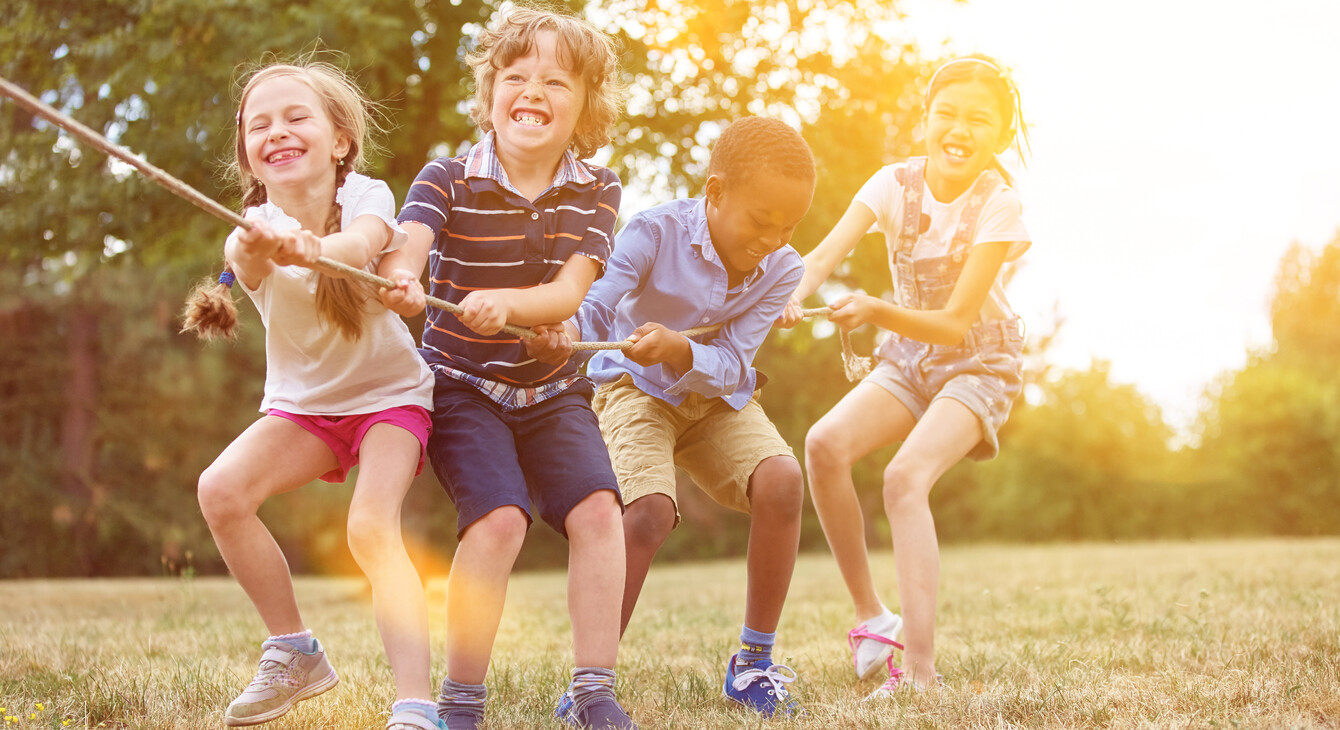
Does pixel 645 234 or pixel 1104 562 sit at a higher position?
pixel 645 234

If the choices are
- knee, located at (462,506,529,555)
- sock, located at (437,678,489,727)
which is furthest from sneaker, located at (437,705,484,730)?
knee, located at (462,506,529,555)

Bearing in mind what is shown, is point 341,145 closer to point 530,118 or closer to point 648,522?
point 530,118

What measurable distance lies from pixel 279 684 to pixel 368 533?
0.46m

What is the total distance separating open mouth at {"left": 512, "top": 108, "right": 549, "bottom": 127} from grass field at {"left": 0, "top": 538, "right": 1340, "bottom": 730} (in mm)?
1598

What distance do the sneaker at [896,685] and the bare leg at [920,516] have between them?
0.12ft

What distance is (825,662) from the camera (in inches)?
165

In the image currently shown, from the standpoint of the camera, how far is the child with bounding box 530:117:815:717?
3.19 m

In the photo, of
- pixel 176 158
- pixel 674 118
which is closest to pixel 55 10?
pixel 176 158

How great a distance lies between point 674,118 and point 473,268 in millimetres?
6378

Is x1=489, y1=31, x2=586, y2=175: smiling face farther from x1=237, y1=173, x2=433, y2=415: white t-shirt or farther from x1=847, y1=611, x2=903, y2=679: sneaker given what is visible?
x1=847, y1=611, x2=903, y2=679: sneaker

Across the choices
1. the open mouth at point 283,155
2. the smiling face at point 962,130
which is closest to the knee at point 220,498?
the open mouth at point 283,155

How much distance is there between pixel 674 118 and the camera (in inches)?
357

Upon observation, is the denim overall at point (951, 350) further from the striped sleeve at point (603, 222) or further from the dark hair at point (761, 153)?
the striped sleeve at point (603, 222)

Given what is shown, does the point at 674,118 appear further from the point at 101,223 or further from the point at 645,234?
the point at 645,234
